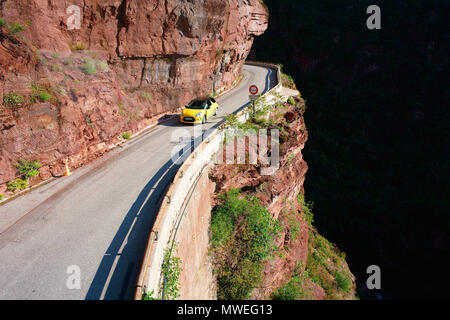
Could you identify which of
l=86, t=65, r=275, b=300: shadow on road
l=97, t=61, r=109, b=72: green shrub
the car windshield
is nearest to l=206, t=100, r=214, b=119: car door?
the car windshield

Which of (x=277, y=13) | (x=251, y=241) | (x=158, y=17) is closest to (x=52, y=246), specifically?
(x=251, y=241)

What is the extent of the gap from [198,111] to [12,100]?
30.8 feet

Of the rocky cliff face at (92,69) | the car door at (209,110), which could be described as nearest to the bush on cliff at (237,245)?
the car door at (209,110)

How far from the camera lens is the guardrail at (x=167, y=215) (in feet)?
21.3

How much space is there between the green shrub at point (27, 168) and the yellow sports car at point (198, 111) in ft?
28.1

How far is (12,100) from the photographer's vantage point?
923 cm

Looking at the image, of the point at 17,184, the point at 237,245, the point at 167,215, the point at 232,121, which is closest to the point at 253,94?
the point at 232,121

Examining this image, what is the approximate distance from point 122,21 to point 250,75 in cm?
2139

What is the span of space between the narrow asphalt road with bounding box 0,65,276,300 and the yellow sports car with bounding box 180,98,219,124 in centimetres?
452

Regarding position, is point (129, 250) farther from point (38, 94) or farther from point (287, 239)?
point (287, 239)

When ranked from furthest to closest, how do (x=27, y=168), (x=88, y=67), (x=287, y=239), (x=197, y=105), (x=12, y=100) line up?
(x=287, y=239), (x=197, y=105), (x=88, y=67), (x=27, y=168), (x=12, y=100)

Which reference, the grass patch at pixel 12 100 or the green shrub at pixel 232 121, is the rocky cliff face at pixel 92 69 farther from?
the green shrub at pixel 232 121
